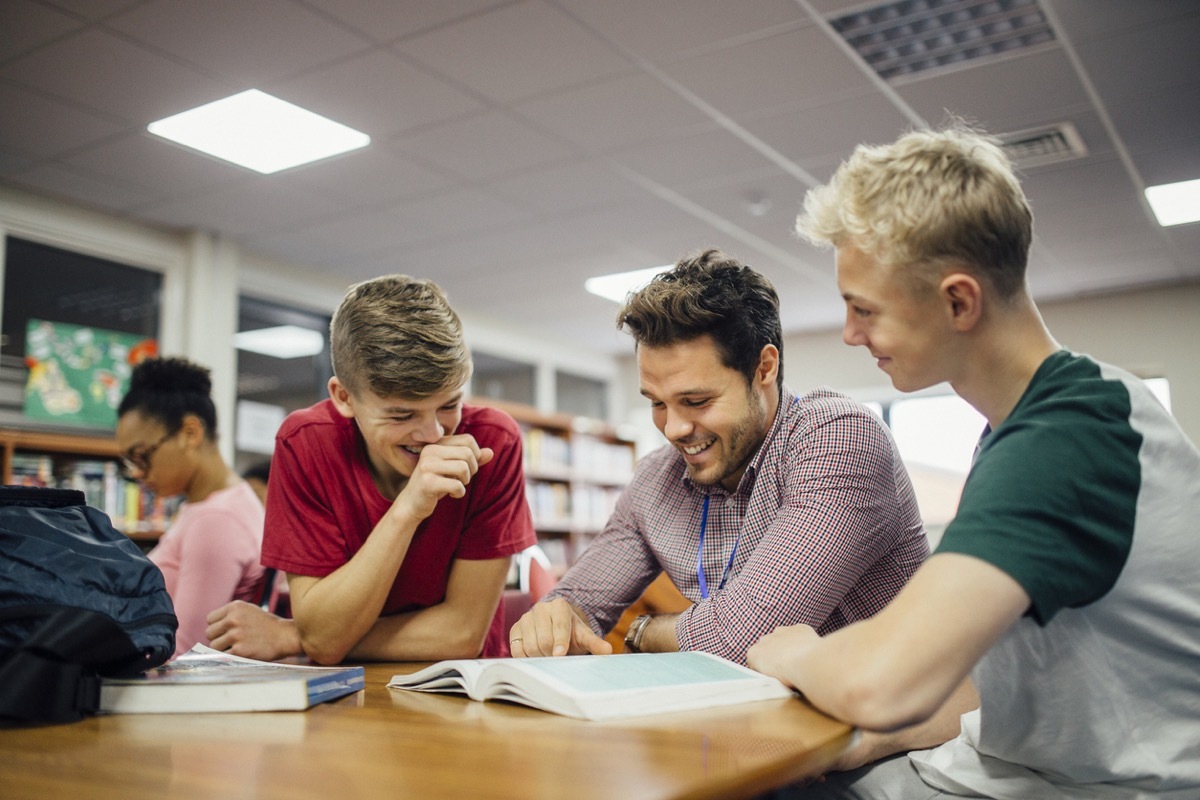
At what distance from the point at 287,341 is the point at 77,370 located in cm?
166

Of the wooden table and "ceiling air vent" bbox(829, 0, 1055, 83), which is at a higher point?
"ceiling air vent" bbox(829, 0, 1055, 83)

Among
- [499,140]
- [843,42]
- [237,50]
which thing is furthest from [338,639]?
[499,140]

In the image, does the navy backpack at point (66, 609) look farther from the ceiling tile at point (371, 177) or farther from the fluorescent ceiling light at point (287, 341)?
the fluorescent ceiling light at point (287, 341)

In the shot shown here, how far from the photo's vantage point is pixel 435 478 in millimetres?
1560

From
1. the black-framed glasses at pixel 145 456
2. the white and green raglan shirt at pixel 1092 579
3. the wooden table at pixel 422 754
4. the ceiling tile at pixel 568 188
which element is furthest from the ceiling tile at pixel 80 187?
the white and green raglan shirt at pixel 1092 579

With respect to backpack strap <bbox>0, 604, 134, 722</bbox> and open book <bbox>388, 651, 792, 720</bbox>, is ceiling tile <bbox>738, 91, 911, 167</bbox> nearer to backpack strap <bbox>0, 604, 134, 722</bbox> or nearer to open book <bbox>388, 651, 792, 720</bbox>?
open book <bbox>388, 651, 792, 720</bbox>

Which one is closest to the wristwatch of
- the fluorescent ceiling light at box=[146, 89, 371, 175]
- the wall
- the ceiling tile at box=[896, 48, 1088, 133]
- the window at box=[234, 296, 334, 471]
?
the ceiling tile at box=[896, 48, 1088, 133]

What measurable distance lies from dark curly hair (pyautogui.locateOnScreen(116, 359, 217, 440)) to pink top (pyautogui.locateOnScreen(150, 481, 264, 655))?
29 cm

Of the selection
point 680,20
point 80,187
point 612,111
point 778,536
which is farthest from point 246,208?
point 778,536

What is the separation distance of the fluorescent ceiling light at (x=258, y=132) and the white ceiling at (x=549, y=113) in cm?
10

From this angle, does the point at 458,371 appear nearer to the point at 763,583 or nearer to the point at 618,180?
the point at 763,583

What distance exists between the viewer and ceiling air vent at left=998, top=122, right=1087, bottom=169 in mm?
4191

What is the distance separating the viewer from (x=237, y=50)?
3377 millimetres

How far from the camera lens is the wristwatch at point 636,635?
1.53 m
